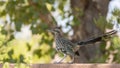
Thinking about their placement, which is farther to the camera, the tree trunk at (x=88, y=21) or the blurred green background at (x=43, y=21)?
the tree trunk at (x=88, y=21)

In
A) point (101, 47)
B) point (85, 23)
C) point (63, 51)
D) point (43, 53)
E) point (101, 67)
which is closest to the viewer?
point (101, 67)

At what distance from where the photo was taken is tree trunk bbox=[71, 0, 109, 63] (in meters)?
6.32

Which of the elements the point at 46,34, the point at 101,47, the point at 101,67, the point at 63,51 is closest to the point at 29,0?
the point at 46,34

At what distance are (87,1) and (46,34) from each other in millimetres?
→ 786

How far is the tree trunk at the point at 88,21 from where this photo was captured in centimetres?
632

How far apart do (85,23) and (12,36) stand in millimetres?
1083

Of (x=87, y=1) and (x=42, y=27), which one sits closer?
(x=42, y=27)

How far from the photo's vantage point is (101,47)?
591 cm

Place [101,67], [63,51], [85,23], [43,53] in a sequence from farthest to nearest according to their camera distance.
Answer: [43,53] < [85,23] < [63,51] < [101,67]

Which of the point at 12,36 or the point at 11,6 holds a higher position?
the point at 11,6

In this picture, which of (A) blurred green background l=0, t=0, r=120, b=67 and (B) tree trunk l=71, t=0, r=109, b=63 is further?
(B) tree trunk l=71, t=0, r=109, b=63

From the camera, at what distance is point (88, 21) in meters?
6.40

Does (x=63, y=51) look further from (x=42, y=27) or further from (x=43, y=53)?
(x=43, y=53)

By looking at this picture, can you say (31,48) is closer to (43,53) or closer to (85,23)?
(43,53)
